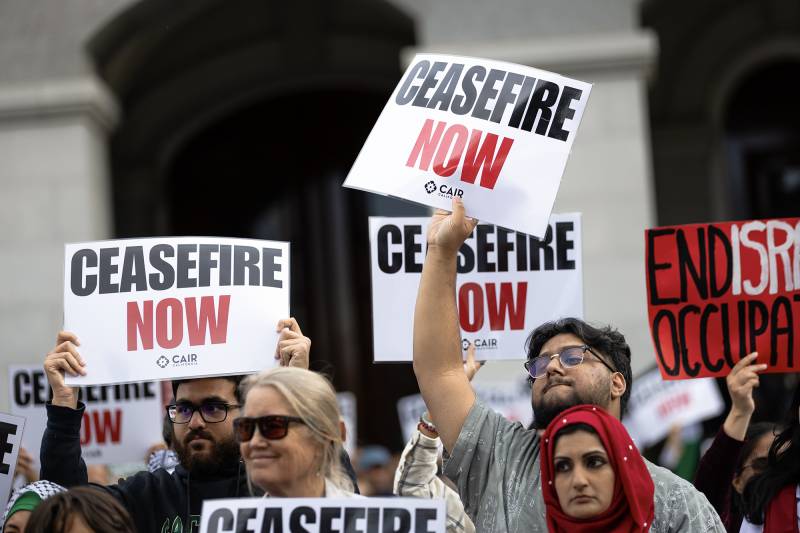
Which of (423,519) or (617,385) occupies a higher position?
(617,385)

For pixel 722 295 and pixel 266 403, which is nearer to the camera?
pixel 266 403

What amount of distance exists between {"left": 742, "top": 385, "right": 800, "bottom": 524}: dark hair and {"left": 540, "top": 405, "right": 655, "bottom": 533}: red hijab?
3.22 ft

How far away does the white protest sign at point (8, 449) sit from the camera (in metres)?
4.77

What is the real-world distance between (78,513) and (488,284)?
7.89 feet

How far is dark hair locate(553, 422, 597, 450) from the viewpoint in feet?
11.5

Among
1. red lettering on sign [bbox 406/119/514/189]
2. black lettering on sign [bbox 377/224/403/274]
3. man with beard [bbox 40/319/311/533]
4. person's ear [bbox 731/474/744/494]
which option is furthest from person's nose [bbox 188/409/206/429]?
person's ear [bbox 731/474/744/494]

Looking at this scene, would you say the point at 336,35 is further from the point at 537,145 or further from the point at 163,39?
the point at 537,145

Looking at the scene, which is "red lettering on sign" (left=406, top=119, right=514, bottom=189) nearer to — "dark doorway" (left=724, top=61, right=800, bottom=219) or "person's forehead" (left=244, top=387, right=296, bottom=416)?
"person's forehead" (left=244, top=387, right=296, bottom=416)

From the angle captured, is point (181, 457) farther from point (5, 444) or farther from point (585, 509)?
point (585, 509)

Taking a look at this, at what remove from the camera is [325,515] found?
3.38 m

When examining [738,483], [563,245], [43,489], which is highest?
[563,245]

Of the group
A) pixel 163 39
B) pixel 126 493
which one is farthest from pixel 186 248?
pixel 163 39

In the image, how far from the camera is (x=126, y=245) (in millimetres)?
4863

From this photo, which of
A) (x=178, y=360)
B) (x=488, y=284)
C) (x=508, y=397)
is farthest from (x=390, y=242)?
(x=508, y=397)
